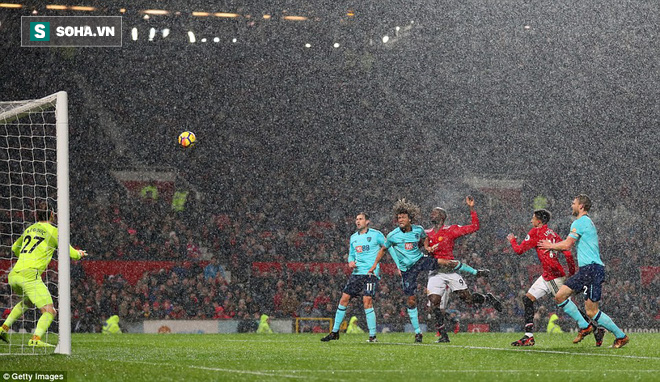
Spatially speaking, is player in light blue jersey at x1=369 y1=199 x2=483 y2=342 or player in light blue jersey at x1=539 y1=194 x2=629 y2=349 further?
player in light blue jersey at x1=369 y1=199 x2=483 y2=342

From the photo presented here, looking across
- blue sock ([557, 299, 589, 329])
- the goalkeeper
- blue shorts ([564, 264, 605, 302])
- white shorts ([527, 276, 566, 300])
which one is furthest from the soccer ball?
blue shorts ([564, 264, 605, 302])

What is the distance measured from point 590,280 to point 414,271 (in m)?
3.29

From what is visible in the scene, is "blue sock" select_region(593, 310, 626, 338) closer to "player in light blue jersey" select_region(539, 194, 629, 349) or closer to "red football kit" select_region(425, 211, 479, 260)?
"player in light blue jersey" select_region(539, 194, 629, 349)

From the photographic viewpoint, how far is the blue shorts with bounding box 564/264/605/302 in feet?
37.9

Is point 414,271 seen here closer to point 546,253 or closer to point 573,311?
point 546,253

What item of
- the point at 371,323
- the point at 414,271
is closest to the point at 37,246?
the point at 371,323

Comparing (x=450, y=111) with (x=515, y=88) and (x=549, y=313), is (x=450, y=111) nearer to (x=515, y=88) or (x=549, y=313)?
(x=515, y=88)

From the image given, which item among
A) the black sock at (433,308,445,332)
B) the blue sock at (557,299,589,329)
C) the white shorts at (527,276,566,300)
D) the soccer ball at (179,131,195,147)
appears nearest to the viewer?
the blue sock at (557,299,589,329)

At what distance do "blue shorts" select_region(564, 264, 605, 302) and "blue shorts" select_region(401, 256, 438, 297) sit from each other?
9.42 feet

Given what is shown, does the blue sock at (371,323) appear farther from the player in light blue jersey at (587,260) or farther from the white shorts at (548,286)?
the player in light blue jersey at (587,260)

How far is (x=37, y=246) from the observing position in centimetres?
1109

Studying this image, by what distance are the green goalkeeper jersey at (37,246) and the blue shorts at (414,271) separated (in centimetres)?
543

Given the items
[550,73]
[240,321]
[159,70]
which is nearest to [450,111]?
[550,73]

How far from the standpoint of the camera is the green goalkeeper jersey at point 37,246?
35.9ft
